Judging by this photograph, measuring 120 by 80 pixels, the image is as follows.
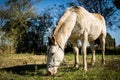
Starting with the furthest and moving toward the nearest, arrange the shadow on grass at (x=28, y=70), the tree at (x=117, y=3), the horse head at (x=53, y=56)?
the tree at (x=117, y=3), the shadow on grass at (x=28, y=70), the horse head at (x=53, y=56)

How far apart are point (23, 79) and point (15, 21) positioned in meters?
33.4

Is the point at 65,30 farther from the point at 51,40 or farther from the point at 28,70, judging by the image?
the point at 28,70

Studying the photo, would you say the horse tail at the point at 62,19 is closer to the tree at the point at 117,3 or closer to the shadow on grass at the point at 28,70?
the shadow on grass at the point at 28,70

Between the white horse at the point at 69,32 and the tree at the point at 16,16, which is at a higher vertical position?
the tree at the point at 16,16

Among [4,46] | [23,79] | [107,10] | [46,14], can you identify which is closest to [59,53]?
[23,79]

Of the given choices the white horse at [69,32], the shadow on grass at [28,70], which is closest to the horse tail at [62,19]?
the white horse at [69,32]

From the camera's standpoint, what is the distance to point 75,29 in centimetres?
1158

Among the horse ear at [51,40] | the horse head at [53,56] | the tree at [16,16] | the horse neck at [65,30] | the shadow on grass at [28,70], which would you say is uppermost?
the tree at [16,16]

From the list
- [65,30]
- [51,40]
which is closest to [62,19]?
[65,30]

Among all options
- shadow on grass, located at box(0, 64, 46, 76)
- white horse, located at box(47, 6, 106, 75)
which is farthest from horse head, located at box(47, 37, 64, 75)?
shadow on grass, located at box(0, 64, 46, 76)

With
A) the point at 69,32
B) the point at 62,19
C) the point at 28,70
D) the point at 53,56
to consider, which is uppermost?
the point at 62,19

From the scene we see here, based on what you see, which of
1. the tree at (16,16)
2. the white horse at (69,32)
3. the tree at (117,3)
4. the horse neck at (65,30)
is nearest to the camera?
the white horse at (69,32)

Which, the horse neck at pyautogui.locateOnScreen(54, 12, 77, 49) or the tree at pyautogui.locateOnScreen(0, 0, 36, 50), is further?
the tree at pyautogui.locateOnScreen(0, 0, 36, 50)

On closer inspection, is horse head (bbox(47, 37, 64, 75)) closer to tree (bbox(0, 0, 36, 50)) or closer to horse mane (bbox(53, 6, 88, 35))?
horse mane (bbox(53, 6, 88, 35))
